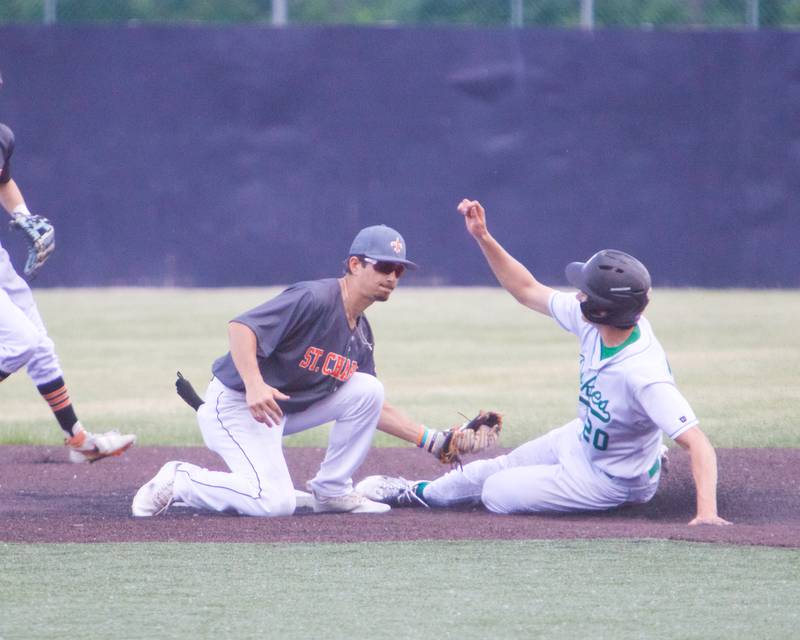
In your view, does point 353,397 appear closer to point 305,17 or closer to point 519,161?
point 519,161

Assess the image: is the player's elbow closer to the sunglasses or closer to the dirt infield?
the dirt infield

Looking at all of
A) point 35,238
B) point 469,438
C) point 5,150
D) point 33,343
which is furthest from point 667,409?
point 5,150

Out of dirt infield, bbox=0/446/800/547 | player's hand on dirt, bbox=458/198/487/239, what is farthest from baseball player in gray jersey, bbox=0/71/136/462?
player's hand on dirt, bbox=458/198/487/239

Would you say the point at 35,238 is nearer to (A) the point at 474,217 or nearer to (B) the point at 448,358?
(A) the point at 474,217

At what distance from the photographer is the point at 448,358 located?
407 inches

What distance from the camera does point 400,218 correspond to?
1455 centimetres

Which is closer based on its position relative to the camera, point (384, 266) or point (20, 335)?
point (384, 266)

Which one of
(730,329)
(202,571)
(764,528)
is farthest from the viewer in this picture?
(730,329)

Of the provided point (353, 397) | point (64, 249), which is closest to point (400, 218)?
point (64, 249)

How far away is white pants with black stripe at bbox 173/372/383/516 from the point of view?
5.04 m

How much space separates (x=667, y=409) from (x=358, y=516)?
130 cm

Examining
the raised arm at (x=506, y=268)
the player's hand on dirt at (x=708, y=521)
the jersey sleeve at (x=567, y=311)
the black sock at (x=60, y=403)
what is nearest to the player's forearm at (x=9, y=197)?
the black sock at (x=60, y=403)

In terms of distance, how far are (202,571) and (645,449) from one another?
6.09 ft

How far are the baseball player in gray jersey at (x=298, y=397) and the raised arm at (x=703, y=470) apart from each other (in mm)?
1090
